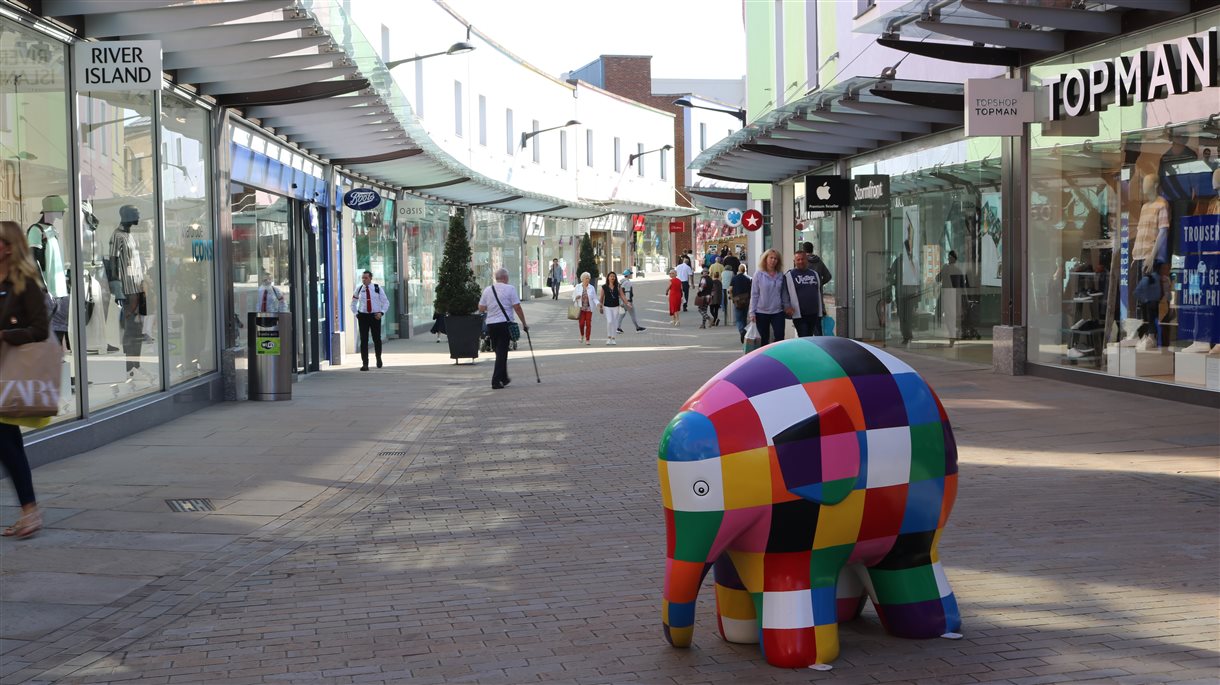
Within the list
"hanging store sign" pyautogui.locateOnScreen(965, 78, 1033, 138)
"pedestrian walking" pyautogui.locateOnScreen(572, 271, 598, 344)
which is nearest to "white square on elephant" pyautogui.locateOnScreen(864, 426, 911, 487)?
"hanging store sign" pyautogui.locateOnScreen(965, 78, 1033, 138)

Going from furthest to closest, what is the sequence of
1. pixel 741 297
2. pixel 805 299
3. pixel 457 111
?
1. pixel 457 111
2. pixel 741 297
3. pixel 805 299

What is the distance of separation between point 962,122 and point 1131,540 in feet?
43.4

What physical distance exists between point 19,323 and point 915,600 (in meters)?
5.61

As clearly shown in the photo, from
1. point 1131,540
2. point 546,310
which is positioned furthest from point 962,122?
point 546,310

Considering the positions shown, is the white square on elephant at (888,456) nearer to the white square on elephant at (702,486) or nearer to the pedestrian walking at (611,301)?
the white square on elephant at (702,486)

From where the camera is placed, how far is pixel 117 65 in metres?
11.6

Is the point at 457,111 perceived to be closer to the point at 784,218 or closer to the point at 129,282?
the point at 784,218

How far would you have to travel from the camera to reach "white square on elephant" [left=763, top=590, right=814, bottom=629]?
4875 mm

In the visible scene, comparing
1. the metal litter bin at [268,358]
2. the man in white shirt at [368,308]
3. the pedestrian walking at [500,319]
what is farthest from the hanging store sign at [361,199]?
the metal litter bin at [268,358]

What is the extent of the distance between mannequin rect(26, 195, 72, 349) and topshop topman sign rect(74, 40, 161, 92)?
3.75 feet

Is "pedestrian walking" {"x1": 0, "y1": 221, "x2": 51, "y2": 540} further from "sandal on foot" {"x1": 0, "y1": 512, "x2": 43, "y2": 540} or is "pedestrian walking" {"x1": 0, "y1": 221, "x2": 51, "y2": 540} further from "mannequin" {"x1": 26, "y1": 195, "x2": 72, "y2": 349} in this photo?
"mannequin" {"x1": 26, "y1": 195, "x2": 72, "y2": 349}

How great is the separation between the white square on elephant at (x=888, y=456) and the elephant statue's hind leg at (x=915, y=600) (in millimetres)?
486

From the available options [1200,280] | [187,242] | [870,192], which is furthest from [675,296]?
[1200,280]

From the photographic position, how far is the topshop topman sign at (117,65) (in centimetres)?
1161
